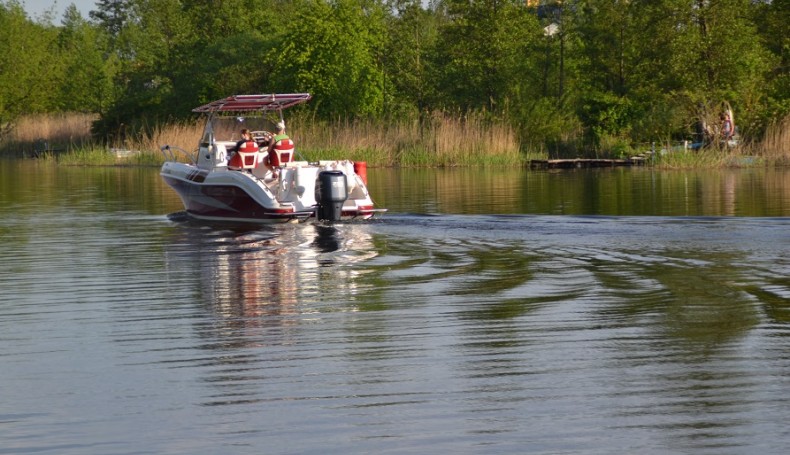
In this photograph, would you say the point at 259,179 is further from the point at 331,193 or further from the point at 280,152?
the point at 331,193

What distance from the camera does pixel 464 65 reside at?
5981 cm

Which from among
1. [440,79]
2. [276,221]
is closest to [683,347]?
[276,221]

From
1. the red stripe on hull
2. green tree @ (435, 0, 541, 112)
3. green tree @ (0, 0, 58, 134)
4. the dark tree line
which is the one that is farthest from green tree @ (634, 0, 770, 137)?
green tree @ (0, 0, 58, 134)

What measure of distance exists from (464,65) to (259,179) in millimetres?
37394

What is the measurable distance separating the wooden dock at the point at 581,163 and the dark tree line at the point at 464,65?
2161mm

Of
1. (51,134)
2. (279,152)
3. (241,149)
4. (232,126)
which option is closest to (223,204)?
(241,149)

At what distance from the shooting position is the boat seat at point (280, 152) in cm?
2362

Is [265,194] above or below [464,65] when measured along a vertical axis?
below

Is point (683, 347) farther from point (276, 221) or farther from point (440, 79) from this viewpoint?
point (440, 79)

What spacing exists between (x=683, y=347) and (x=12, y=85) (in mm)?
80374

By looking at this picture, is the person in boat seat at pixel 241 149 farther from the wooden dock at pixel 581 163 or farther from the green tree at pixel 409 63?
the green tree at pixel 409 63

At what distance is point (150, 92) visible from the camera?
72.2 metres

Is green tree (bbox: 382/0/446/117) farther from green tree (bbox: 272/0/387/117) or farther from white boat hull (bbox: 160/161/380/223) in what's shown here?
white boat hull (bbox: 160/161/380/223)

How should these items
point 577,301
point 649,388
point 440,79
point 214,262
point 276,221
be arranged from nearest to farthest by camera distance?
point 649,388 → point 577,301 → point 214,262 → point 276,221 → point 440,79
